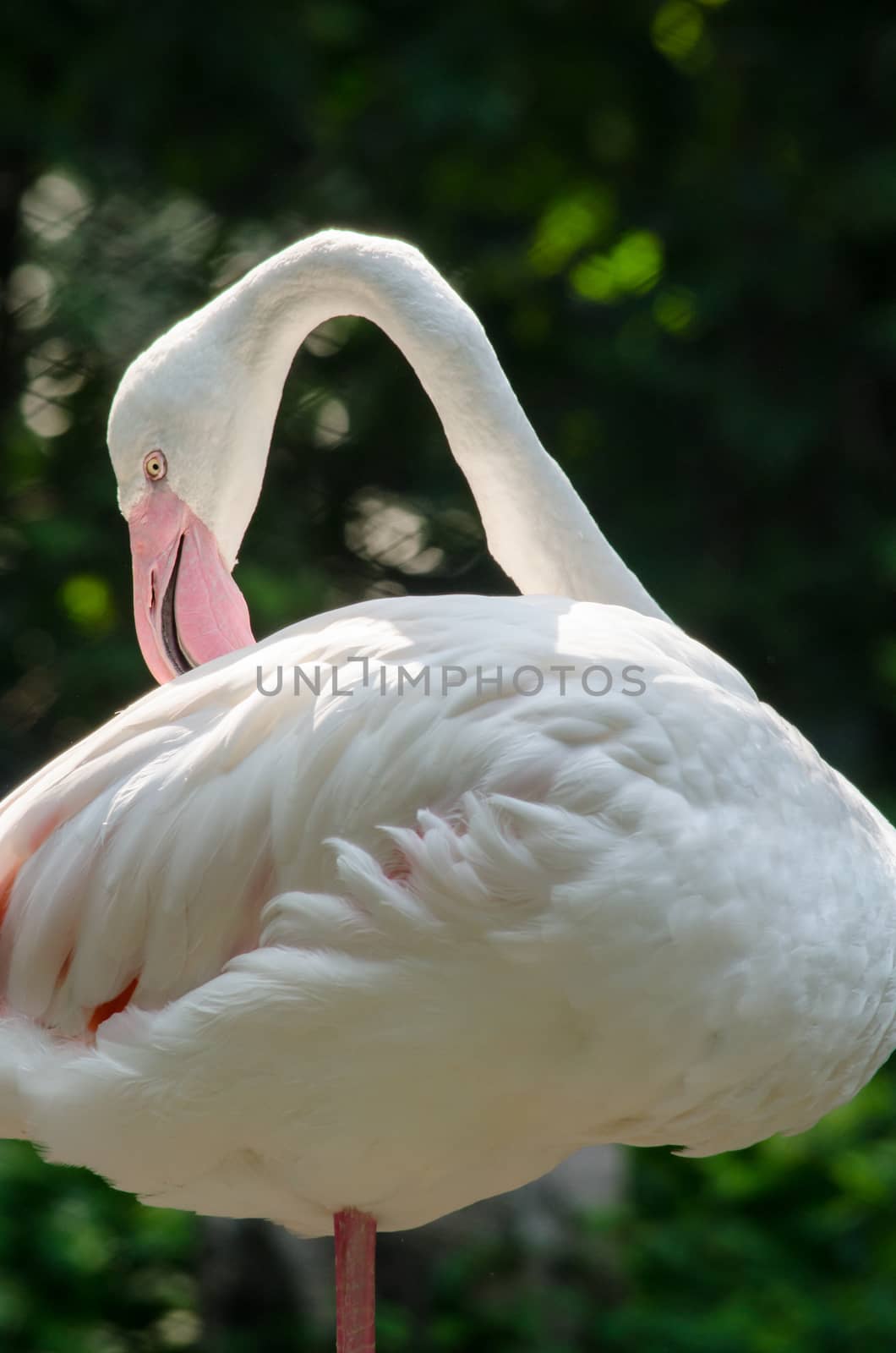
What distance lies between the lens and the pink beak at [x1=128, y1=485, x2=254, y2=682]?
2.14 meters

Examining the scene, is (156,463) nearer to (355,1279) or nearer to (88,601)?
(355,1279)

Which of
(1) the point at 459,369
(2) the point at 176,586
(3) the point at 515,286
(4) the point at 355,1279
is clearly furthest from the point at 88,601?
(4) the point at 355,1279

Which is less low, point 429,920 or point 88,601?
point 88,601

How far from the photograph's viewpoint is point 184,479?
215 centimetres

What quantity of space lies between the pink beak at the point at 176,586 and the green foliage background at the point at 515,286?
1836 mm

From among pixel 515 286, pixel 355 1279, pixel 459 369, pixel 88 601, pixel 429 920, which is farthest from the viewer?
pixel 515 286

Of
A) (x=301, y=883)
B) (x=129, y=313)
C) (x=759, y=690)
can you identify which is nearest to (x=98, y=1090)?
(x=301, y=883)

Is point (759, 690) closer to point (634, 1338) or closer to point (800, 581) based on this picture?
point (800, 581)

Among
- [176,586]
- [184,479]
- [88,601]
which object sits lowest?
[176,586]

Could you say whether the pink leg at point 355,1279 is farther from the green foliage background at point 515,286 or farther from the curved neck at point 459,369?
the green foliage background at point 515,286

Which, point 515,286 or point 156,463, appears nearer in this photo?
point 156,463

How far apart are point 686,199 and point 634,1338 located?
2924 millimetres

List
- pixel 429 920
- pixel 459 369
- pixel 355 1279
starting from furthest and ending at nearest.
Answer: pixel 459 369, pixel 355 1279, pixel 429 920

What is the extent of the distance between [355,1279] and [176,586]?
84 centimetres
